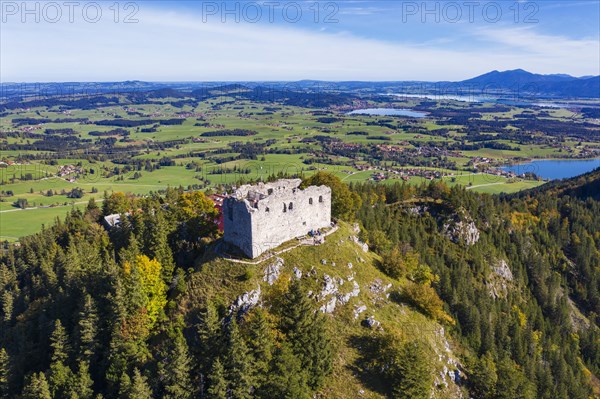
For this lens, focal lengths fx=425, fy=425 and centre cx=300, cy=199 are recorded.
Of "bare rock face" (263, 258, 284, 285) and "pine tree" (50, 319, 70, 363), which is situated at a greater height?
"bare rock face" (263, 258, 284, 285)

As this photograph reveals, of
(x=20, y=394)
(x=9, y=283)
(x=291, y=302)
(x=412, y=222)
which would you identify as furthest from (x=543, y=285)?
(x=9, y=283)

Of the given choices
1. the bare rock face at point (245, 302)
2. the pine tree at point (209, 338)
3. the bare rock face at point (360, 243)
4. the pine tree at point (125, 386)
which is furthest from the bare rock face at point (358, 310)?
the pine tree at point (125, 386)

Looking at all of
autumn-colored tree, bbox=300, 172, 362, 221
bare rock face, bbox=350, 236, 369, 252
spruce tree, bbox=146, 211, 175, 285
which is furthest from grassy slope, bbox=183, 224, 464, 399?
autumn-colored tree, bbox=300, 172, 362, 221

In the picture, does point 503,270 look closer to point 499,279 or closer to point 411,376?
point 499,279

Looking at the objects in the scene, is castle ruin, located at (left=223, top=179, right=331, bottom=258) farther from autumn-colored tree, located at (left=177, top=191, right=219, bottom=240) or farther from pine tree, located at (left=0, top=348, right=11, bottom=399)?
pine tree, located at (left=0, top=348, right=11, bottom=399)

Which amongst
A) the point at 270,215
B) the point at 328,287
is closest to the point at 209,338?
the point at 328,287

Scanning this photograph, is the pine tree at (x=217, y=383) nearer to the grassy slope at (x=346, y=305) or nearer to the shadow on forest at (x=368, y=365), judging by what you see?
the grassy slope at (x=346, y=305)
